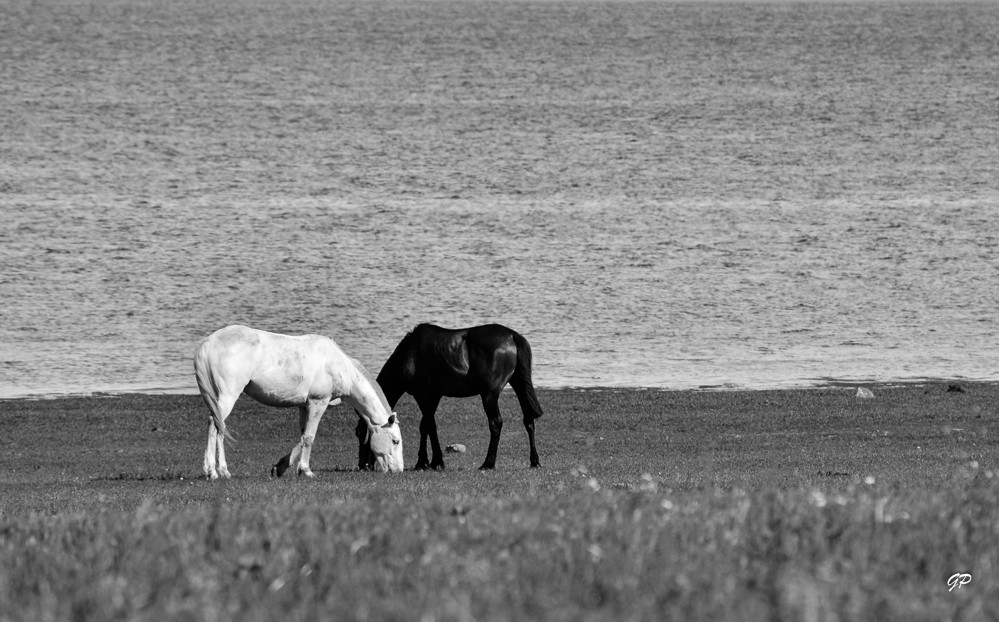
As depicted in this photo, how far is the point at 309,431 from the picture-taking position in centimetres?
1762

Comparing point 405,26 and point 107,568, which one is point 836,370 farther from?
point 405,26

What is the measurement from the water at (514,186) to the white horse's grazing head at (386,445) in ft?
41.3

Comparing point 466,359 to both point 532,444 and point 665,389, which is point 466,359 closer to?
point 532,444

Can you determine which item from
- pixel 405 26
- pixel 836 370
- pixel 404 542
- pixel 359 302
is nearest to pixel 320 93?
pixel 405 26

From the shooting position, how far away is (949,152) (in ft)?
162

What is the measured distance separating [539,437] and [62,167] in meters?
28.9

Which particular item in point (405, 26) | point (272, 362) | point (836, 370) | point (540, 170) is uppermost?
point (405, 26)

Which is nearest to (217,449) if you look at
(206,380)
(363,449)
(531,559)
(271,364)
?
(206,380)

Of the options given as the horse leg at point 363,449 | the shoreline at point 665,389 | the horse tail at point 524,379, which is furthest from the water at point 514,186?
the horse leg at point 363,449

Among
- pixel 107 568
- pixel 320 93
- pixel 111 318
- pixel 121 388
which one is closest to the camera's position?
pixel 107 568

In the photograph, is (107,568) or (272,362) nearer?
(107,568)

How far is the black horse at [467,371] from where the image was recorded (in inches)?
728

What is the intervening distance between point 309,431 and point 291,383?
64cm

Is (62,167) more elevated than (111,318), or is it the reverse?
(62,167)
